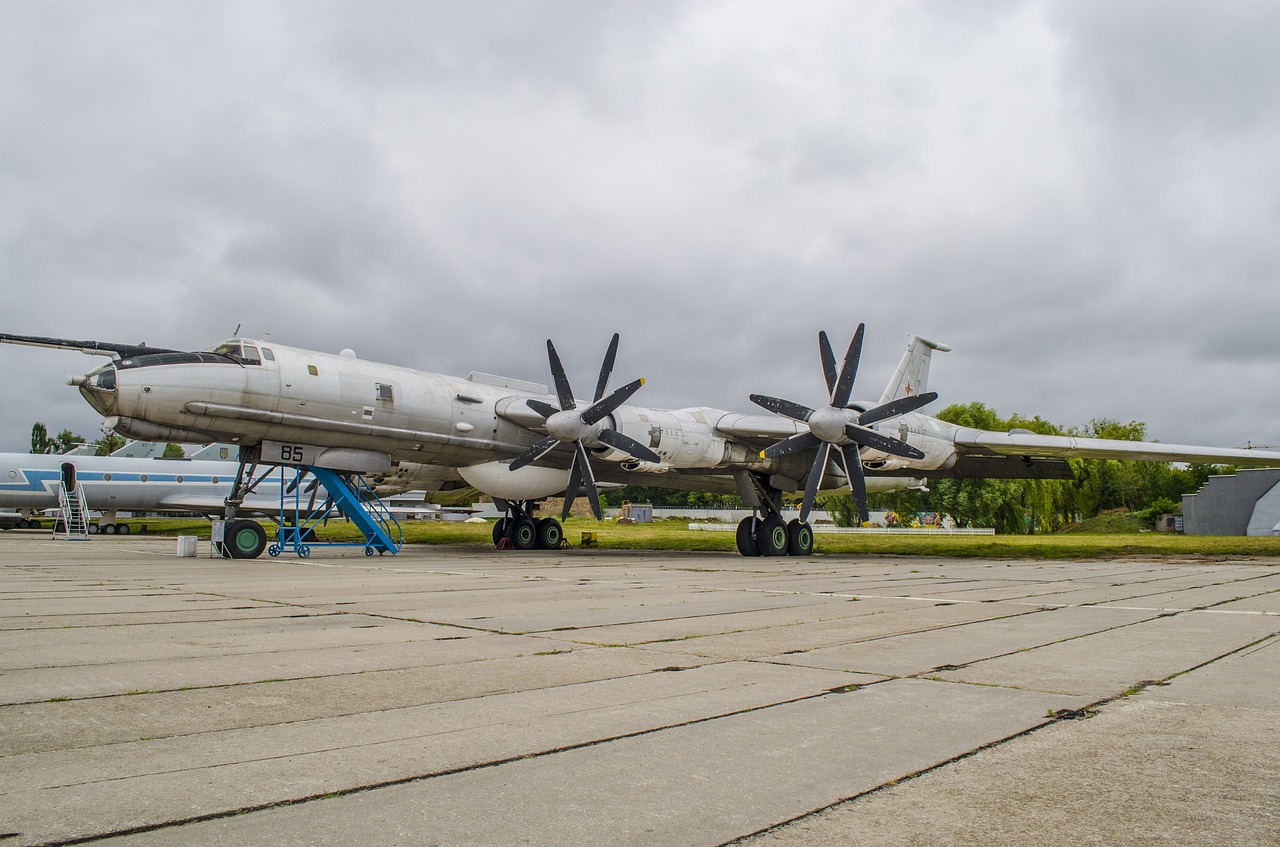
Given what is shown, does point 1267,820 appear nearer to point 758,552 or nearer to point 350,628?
point 350,628


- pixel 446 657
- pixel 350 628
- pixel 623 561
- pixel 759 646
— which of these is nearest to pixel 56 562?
pixel 623 561

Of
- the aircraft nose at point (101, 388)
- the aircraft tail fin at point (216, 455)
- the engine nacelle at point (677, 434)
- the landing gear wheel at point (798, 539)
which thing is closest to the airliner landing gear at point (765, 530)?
the landing gear wheel at point (798, 539)

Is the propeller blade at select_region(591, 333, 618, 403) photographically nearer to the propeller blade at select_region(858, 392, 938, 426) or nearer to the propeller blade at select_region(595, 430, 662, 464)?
the propeller blade at select_region(595, 430, 662, 464)

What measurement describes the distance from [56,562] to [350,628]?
11692 millimetres

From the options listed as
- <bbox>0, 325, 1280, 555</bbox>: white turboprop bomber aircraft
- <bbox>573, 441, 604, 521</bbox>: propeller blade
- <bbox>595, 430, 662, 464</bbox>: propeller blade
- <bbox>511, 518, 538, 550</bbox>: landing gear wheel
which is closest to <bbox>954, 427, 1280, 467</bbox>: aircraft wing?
<bbox>0, 325, 1280, 555</bbox>: white turboprop bomber aircraft

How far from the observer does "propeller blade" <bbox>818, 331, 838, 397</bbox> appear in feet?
65.9

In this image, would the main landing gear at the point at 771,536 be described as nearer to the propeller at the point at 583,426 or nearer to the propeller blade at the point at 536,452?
the propeller at the point at 583,426

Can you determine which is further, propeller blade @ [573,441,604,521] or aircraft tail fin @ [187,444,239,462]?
aircraft tail fin @ [187,444,239,462]

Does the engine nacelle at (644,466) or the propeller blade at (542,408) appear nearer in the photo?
the propeller blade at (542,408)

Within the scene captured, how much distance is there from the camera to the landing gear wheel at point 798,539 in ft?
73.2

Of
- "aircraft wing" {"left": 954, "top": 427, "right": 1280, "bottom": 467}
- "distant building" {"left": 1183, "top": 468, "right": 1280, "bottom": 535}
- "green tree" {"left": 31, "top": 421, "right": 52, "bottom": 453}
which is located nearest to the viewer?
"aircraft wing" {"left": 954, "top": 427, "right": 1280, "bottom": 467}

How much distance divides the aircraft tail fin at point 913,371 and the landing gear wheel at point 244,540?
1608 cm

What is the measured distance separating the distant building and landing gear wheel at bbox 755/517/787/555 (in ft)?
93.8

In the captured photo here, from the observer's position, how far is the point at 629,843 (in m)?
2.35
